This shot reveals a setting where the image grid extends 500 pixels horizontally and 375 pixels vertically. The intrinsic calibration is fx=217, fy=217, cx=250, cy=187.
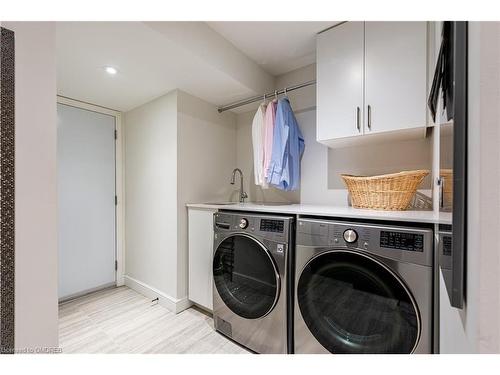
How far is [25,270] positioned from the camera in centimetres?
75

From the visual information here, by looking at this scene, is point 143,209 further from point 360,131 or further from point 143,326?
point 360,131

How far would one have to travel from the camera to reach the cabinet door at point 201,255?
5.73ft

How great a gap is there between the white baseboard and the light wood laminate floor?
4cm

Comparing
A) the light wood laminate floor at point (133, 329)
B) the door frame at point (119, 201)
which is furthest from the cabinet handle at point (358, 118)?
the door frame at point (119, 201)

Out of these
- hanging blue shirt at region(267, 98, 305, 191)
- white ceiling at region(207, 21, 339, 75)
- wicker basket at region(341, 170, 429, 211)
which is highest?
white ceiling at region(207, 21, 339, 75)

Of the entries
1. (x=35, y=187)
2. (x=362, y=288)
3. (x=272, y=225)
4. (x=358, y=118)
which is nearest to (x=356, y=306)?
(x=362, y=288)

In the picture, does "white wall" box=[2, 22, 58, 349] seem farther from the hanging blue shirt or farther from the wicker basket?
the wicker basket

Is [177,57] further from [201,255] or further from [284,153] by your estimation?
[201,255]

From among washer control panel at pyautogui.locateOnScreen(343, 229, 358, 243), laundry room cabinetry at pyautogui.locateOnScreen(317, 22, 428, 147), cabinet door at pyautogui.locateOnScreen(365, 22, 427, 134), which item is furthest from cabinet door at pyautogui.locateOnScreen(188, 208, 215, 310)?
cabinet door at pyautogui.locateOnScreen(365, 22, 427, 134)

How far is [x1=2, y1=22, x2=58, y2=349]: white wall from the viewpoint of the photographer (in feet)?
2.40

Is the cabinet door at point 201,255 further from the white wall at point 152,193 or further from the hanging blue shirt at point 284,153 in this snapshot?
the hanging blue shirt at point 284,153

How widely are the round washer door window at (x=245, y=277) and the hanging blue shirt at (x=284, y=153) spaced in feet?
1.85

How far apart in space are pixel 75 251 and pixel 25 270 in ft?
5.45

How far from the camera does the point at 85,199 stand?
215cm
